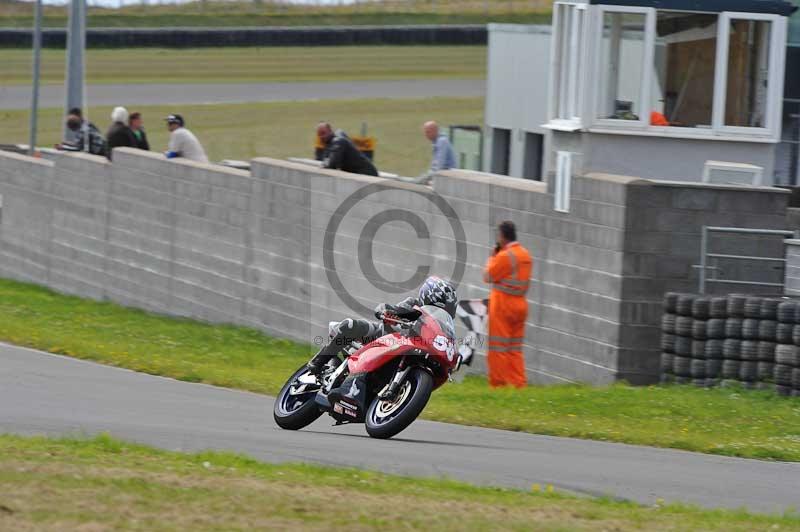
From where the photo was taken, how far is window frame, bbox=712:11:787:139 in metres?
16.4

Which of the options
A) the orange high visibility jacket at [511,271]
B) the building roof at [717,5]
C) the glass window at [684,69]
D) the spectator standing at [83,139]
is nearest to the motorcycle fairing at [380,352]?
the orange high visibility jacket at [511,271]

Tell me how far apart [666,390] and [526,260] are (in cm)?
202

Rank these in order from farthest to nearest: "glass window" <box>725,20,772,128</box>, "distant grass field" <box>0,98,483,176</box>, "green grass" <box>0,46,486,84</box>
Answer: "green grass" <box>0,46,486,84</box>, "distant grass field" <box>0,98,483,176</box>, "glass window" <box>725,20,772,128</box>

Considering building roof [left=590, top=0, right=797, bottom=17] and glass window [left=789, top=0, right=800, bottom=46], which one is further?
glass window [left=789, top=0, right=800, bottom=46]

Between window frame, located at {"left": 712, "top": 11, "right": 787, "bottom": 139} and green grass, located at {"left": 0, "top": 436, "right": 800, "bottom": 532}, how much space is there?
8345 millimetres

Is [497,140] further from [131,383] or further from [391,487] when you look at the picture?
[391,487]

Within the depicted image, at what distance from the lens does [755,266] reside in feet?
49.2

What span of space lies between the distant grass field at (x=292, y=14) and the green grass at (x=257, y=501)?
38609 mm

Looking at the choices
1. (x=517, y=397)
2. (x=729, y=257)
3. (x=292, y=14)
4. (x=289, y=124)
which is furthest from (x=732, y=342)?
(x=292, y=14)

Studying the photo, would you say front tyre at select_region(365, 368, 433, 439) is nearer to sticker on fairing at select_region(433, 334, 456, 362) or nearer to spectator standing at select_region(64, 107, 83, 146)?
sticker on fairing at select_region(433, 334, 456, 362)

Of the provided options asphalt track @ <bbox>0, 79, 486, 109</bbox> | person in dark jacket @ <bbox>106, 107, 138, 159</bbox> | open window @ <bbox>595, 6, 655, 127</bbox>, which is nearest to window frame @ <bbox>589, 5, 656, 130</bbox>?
open window @ <bbox>595, 6, 655, 127</bbox>

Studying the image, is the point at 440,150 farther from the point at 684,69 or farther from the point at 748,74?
the point at 748,74

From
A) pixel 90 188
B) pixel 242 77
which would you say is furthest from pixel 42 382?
pixel 242 77

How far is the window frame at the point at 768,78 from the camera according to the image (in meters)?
16.4
